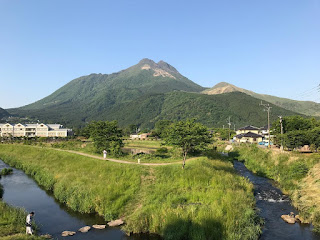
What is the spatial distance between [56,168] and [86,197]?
17.4 metres

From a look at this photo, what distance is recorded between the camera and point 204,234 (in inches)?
702

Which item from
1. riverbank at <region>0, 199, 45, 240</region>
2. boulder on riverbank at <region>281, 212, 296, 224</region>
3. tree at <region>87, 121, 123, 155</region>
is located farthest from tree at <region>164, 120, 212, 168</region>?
riverbank at <region>0, 199, 45, 240</region>

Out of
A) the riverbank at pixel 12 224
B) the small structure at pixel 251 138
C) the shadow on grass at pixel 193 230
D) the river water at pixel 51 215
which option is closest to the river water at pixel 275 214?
the shadow on grass at pixel 193 230

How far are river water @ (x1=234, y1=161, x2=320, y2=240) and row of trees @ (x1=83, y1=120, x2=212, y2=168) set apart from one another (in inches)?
415

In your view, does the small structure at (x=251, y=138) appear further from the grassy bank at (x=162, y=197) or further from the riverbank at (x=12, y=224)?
the riverbank at (x=12, y=224)

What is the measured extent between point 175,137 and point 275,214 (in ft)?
52.9

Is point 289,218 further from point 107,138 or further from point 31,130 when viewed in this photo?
point 31,130

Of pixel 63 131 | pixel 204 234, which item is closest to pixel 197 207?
pixel 204 234

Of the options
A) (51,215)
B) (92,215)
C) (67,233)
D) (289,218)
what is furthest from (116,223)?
(289,218)

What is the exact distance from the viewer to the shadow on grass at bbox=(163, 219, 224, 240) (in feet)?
58.8

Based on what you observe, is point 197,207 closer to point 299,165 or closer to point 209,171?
point 209,171

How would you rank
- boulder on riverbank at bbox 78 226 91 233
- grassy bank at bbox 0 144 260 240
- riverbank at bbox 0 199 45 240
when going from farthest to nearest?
boulder on riverbank at bbox 78 226 91 233 < grassy bank at bbox 0 144 260 240 < riverbank at bbox 0 199 45 240

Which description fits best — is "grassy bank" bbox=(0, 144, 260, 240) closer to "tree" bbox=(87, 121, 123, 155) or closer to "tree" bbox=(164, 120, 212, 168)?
"tree" bbox=(164, 120, 212, 168)

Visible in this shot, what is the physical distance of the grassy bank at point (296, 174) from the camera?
23.9 metres
